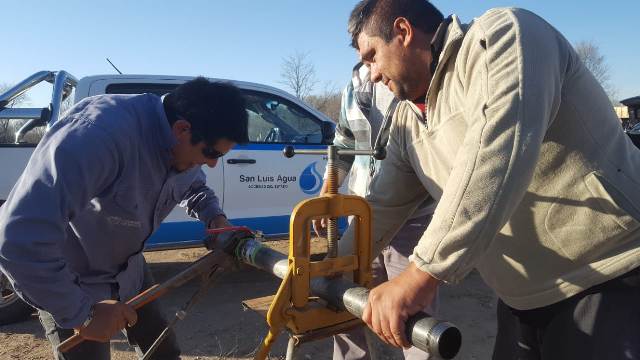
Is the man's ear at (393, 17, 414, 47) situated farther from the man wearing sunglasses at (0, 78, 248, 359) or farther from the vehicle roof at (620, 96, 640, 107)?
the vehicle roof at (620, 96, 640, 107)

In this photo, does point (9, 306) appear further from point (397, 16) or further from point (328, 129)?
point (397, 16)

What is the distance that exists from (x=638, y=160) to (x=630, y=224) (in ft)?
0.72

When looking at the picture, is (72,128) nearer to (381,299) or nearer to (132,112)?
(132,112)

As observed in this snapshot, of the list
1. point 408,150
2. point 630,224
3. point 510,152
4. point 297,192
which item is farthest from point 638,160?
point 297,192

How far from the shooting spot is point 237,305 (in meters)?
4.50

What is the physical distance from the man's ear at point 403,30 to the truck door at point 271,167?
10.6 ft

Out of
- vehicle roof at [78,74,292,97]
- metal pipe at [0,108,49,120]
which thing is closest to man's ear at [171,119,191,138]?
vehicle roof at [78,74,292,97]

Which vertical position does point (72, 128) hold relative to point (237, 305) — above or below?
above

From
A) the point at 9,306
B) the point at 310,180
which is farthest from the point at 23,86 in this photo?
the point at 310,180

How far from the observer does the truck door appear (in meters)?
4.69

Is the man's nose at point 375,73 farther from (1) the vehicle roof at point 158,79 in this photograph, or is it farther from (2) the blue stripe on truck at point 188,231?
(2) the blue stripe on truck at point 188,231

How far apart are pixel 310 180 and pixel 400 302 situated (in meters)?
3.80

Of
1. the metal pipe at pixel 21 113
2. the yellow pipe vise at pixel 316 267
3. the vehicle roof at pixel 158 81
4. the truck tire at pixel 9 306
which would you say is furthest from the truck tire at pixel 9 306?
the yellow pipe vise at pixel 316 267

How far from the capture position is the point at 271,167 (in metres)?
4.79
